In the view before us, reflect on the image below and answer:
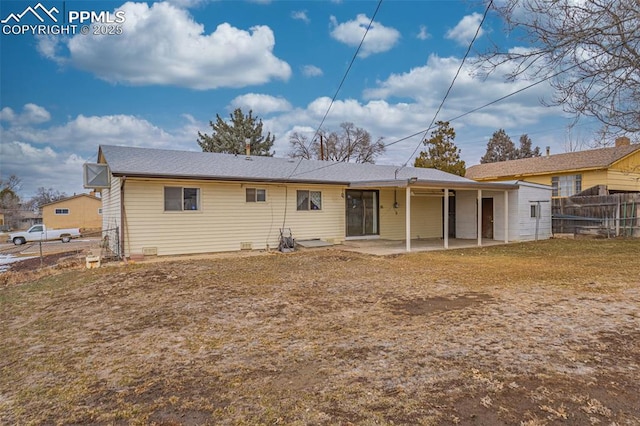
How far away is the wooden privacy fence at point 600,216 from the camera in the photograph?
16219 mm

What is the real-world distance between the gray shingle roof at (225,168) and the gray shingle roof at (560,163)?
9533mm

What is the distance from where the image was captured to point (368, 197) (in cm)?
1600

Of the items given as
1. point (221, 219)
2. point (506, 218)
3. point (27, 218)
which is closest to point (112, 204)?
point (221, 219)

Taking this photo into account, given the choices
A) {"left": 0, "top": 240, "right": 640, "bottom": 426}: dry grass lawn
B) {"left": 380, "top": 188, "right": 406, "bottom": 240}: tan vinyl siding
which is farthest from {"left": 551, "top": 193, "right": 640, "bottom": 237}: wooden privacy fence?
{"left": 0, "top": 240, "right": 640, "bottom": 426}: dry grass lawn

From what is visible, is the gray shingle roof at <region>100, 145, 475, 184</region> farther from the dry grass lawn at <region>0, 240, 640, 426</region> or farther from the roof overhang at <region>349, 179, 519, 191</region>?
the dry grass lawn at <region>0, 240, 640, 426</region>

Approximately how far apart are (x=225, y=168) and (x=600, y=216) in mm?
15968

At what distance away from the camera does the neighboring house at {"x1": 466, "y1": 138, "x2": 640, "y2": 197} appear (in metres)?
20.2

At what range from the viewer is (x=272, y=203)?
13484 mm

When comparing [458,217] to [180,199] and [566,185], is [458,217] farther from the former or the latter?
[180,199]

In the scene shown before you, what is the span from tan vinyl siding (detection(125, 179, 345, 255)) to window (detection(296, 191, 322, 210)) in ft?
0.52

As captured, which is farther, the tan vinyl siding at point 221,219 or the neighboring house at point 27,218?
the neighboring house at point 27,218

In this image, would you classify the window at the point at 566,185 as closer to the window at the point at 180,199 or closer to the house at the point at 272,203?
the house at the point at 272,203

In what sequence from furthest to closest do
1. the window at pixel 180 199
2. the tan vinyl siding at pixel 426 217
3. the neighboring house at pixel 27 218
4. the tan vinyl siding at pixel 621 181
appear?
the neighboring house at pixel 27 218
the tan vinyl siding at pixel 621 181
the tan vinyl siding at pixel 426 217
the window at pixel 180 199

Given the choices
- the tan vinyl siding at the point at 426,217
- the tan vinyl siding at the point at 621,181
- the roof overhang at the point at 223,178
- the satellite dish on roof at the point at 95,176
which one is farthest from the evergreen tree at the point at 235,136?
the tan vinyl siding at the point at 621,181
